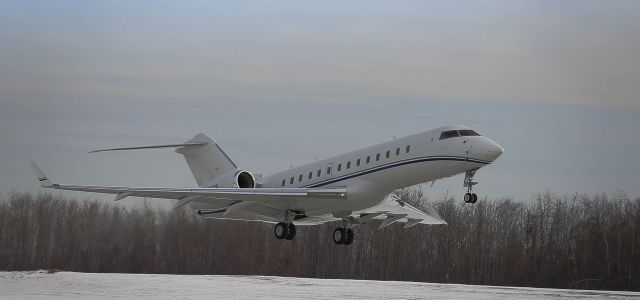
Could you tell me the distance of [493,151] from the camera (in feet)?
91.9

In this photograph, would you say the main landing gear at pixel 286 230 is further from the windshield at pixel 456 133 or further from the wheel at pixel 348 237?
the windshield at pixel 456 133

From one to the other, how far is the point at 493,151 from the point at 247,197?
29.2 ft

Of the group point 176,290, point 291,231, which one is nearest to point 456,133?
point 291,231

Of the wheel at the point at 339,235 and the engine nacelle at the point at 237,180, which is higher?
the engine nacelle at the point at 237,180

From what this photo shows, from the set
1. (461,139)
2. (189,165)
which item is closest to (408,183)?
(461,139)

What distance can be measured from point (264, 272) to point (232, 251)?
2.67 metres

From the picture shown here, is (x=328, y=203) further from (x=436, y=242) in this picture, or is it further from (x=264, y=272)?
(x=436, y=242)

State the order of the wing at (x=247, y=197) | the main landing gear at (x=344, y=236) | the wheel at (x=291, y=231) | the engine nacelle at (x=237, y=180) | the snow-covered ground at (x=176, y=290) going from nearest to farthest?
the wing at (x=247, y=197)
the main landing gear at (x=344, y=236)
the wheel at (x=291, y=231)
the engine nacelle at (x=237, y=180)
the snow-covered ground at (x=176, y=290)

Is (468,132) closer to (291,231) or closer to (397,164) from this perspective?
(397,164)

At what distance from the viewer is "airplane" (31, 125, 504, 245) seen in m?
28.8

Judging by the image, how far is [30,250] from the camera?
1620 inches

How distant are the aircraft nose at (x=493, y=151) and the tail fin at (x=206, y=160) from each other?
13.1 metres

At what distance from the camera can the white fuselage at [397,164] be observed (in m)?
28.4

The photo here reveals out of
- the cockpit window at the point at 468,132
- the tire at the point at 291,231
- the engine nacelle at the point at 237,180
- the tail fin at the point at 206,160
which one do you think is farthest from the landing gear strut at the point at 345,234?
the tail fin at the point at 206,160
